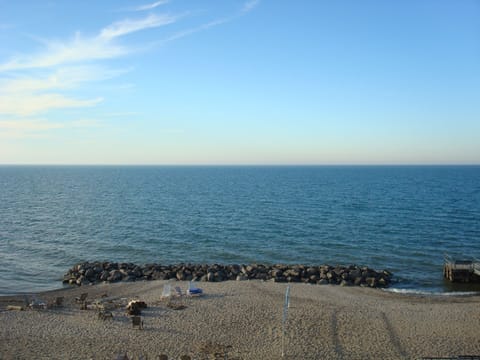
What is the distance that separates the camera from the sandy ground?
Result: 1856cm

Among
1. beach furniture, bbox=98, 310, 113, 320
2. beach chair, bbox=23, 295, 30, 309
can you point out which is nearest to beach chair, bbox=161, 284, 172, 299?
beach furniture, bbox=98, 310, 113, 320

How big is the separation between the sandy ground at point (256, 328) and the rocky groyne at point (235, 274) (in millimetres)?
3300

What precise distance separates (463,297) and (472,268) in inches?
190

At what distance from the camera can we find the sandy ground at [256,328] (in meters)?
18.6

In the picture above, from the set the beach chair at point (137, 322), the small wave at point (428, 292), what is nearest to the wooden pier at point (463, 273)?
the small wave at point (428, 292)

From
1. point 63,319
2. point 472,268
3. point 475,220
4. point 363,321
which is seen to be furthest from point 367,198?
point 63,319

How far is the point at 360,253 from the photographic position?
39469 mm

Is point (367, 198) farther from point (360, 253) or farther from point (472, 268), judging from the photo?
point (472, 268)

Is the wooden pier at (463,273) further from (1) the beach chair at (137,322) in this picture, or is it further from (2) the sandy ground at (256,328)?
(1) the beach chair at (137,322)

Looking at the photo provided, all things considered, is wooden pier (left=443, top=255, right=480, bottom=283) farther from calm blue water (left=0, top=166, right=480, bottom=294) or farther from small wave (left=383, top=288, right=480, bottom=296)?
small wave (left=383, top=288, right=480, bottom=296)

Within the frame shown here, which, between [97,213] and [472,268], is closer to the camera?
[472,268]

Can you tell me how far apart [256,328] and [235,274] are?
10641mm

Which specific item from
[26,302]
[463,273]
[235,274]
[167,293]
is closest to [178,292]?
[167,293]

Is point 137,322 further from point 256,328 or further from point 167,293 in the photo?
point 256,328
